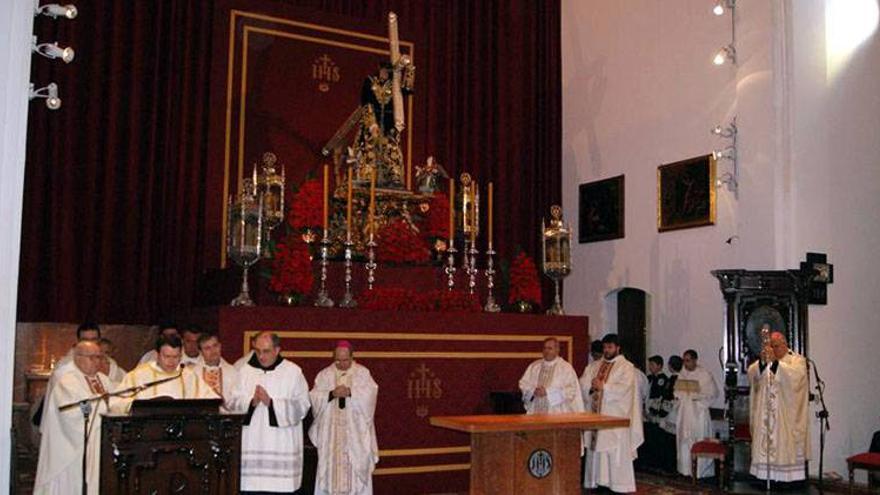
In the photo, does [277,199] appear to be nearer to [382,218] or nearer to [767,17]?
[382,218]

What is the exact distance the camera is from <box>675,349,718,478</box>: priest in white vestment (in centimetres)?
1281

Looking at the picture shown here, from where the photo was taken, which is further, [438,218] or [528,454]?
[438,218]

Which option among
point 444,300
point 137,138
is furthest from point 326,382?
point 137,138

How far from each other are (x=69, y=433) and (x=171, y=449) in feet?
3.68

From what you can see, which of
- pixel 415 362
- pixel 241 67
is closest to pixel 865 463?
pixel 415 362

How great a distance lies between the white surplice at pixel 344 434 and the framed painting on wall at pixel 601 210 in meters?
7.05

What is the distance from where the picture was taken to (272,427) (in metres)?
8.74

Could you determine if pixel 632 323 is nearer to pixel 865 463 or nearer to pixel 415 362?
pixel 865 463

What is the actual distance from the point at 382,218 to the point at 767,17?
5.75m

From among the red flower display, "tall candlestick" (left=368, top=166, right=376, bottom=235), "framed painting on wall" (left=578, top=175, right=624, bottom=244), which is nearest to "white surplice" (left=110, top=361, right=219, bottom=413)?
the red flower display

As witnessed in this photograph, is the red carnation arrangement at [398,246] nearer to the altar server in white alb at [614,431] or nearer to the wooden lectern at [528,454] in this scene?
the altar server in white alb at [614,431]

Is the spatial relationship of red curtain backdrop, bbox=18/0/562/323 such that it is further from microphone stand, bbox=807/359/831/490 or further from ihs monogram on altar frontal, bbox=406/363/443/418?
microphone stand, bbox=807/359/831/490

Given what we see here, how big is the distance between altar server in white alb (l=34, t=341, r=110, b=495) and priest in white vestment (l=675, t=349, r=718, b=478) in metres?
7.80

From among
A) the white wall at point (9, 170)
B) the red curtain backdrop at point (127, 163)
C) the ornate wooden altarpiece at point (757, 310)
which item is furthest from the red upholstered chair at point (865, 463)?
the white wall at point (9, 170)
